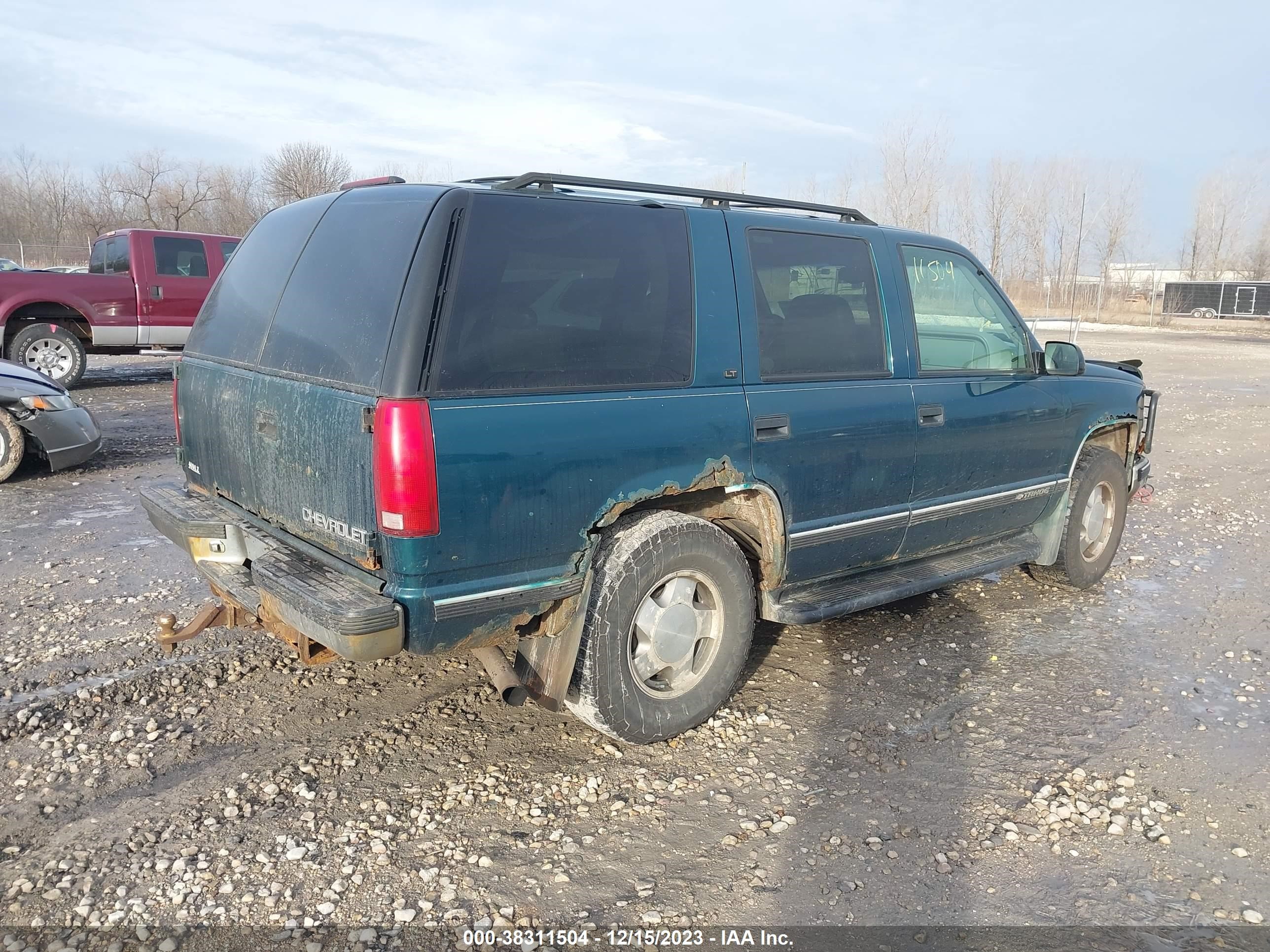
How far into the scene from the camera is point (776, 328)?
395 centimetres

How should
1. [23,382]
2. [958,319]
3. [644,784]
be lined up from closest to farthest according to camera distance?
[644,784]
[958,319]
[23,382]

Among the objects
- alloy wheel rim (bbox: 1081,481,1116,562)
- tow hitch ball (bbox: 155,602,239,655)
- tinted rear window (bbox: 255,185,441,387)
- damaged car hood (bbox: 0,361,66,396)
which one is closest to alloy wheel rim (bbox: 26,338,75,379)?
damaged car hood (bbox: 0,361,66,396)

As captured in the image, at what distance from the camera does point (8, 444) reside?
7520 mm

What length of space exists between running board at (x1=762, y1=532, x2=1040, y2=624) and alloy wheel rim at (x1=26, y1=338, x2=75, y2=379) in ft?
39.7

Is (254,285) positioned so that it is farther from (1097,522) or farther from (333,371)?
(1097,522)

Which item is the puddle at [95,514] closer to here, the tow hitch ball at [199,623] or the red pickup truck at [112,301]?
the tow hitch ball at [199,623]

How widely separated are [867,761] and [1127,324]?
4496 cm

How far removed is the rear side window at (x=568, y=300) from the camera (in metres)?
3.12

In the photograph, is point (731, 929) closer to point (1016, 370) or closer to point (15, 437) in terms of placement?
point (1016, 370)

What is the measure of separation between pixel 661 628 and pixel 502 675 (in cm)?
63

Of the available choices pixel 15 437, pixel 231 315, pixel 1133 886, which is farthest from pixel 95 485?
pixel 1133 886

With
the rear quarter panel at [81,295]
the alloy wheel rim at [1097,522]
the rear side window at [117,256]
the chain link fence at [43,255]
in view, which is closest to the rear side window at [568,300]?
the alloy wheel rim at [1097,522]

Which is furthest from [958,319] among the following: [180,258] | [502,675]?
[180,258]

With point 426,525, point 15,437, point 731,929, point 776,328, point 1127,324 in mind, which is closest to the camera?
point 731,929
